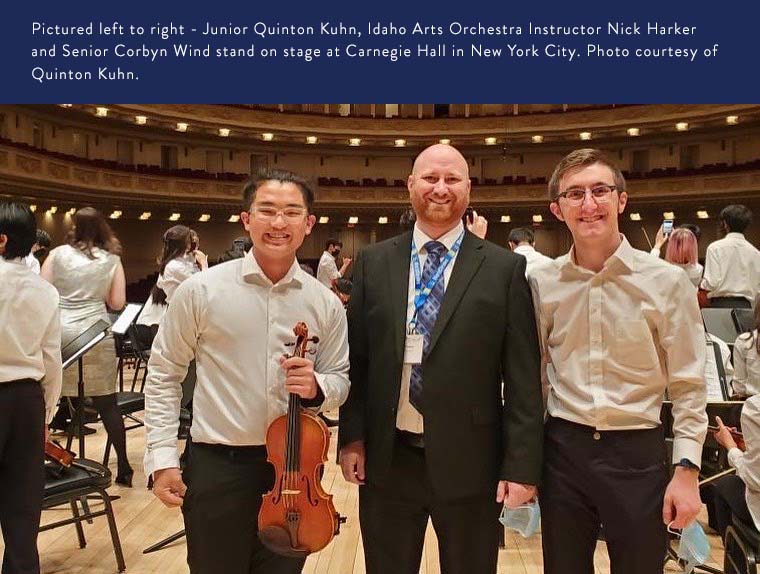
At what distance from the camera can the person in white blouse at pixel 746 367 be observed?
11.8ft

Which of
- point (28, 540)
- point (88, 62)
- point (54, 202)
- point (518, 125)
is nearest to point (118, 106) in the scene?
point (54, 202)

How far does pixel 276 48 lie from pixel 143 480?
3.31m

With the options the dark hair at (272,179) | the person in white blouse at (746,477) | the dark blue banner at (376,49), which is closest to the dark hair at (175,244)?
the dark blue banner at (376,49)

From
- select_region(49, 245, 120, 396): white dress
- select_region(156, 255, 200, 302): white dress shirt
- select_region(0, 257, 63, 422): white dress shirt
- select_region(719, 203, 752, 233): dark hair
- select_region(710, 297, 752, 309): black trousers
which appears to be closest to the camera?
select_region(0, 257, 63, 422): white dress shirt

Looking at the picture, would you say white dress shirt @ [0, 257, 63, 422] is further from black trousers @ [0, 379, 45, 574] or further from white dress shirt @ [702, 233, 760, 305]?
white dress shirt @ [702, 233, 760, 305]

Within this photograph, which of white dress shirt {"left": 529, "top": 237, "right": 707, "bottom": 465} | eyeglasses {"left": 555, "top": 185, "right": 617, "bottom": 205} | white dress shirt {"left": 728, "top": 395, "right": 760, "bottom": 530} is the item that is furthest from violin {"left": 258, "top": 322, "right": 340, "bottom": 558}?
white dress shirt {"left": 728, "top": 395, "right": 760, "bottom": 530}

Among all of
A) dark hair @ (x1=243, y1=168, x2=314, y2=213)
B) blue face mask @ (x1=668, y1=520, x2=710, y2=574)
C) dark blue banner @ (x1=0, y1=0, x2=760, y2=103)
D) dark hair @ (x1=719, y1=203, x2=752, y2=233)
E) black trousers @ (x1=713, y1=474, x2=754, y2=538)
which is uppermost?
dark blue banner @ (x1=0, y1=0, x2=760, y2=103)

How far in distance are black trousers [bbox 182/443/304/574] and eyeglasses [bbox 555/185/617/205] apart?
4.00 feet

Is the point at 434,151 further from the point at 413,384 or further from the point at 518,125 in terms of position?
the point at 518,125

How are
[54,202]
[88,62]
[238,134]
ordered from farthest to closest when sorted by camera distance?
[238,134]
[54,202]
[88,62]

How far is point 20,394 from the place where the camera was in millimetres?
2619

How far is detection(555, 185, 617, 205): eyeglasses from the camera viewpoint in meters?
1.98

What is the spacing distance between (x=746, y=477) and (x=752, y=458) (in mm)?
83

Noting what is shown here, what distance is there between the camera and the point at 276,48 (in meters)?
4.78
